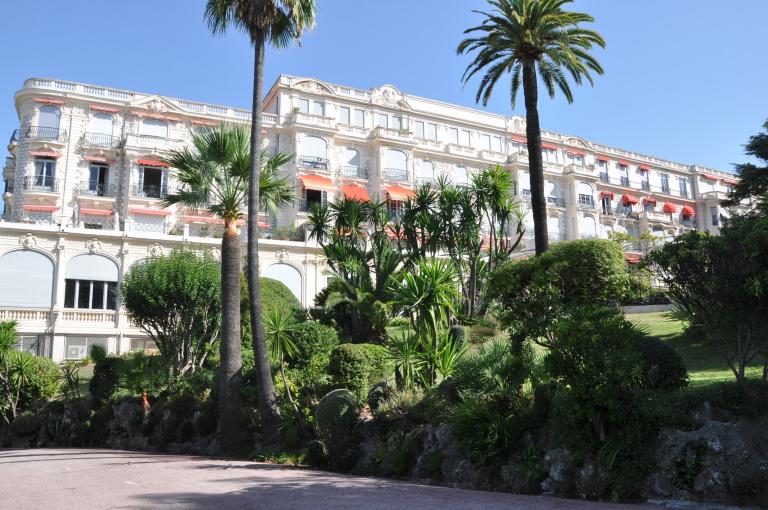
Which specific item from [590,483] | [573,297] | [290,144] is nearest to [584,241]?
[573,297]

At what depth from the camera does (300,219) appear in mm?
42344

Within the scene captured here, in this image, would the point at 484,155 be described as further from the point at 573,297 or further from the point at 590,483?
the point at 590,483

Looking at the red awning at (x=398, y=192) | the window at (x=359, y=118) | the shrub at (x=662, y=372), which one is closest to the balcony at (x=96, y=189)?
the window at (x=359, y=118)

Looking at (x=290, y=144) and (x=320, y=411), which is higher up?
(x=290, y=144)

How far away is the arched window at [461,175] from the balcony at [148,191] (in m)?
23.2

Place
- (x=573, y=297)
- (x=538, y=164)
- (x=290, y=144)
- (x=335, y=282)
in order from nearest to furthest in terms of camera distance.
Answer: (x=573, y=297) < (x=538, y=164) < (x=335, y=282) < (x=290, y=144)

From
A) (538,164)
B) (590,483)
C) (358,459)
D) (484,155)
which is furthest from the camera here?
(484,155)

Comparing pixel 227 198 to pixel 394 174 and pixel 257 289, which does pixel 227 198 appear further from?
pixel 394 174

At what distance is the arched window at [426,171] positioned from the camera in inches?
1930

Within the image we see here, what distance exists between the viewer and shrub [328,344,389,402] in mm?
13805

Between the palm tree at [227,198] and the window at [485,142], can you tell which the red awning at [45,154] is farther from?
the window at [485,142]

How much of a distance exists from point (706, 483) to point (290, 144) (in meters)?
40.1

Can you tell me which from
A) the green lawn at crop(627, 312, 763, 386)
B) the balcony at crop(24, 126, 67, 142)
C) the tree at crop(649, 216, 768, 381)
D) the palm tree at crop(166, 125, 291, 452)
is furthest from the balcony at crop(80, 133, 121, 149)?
the tree at crop(649, 216, 768, 381)

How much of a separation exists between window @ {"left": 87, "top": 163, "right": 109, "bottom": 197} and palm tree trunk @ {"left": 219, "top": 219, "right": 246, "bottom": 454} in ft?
94.8
